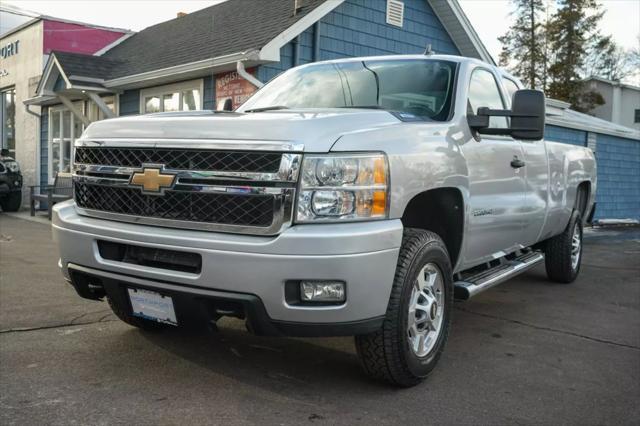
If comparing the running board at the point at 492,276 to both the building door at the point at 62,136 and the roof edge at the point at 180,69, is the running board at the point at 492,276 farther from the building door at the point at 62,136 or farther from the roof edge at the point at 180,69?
the building door at the point at 62,136

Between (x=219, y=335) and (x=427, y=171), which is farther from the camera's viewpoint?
(x=219, y=335)

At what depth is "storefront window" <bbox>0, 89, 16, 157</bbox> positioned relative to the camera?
1925 cm

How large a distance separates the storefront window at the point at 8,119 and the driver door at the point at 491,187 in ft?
58.7

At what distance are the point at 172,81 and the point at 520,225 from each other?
28.6ft

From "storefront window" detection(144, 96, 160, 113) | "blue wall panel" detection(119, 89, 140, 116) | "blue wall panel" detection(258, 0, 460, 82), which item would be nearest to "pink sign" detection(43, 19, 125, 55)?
"blue wall panel" detection(119, 89, 140, 116)

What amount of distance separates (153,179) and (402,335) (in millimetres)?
1553

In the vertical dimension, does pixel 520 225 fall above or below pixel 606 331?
above

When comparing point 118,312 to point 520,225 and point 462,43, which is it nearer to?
point 520,225

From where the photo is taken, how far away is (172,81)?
39.5 feet

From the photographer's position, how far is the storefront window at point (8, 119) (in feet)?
63.2

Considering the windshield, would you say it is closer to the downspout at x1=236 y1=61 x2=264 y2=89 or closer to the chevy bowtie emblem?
the chevy bowtie emblem

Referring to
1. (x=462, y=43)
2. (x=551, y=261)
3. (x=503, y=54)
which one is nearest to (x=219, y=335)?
(x=551, y=261)

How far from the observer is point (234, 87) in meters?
10.7

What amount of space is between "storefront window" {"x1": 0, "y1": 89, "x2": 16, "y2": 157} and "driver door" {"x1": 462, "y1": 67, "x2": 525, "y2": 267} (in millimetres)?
17902
